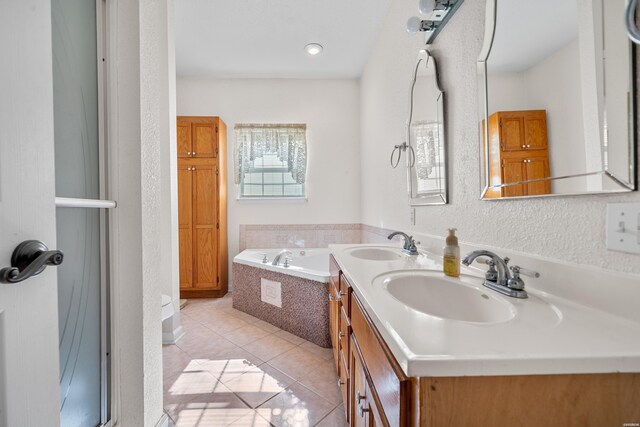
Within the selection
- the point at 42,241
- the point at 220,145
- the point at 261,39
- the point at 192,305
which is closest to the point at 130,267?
the point at 42,241

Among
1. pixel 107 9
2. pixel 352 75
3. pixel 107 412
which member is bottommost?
pixel 107 412

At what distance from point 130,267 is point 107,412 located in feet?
1.76

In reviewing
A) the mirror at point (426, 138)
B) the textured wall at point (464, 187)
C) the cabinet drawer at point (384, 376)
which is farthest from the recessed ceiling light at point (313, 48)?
the cabinet drawer at point (384, 376)

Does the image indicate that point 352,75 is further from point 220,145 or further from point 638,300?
point 638,300

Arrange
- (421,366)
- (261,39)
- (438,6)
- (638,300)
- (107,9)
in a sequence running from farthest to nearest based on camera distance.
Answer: (261,39) → (438,6) → (107,9) → (638,300) → (421,366)

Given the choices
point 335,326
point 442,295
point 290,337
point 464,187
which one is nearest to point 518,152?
point 464,187

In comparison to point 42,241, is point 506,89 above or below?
above

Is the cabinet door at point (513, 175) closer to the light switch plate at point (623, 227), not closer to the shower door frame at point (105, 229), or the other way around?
the light switch plate at point (623, 227)

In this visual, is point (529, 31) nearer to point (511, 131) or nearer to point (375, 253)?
point (511, 131)

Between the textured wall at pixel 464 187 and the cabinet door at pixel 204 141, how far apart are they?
1.91 m

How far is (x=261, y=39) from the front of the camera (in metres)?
2.53

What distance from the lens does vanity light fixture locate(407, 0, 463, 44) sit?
3.99 feet

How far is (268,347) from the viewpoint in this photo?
6.38 feet

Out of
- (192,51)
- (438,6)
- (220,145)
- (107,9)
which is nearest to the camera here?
(107,9)
